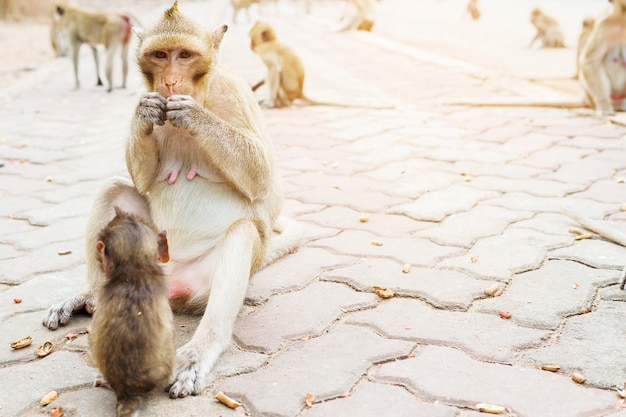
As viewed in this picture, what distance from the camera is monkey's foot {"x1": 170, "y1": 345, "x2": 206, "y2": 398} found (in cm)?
230

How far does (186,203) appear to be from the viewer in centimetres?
289

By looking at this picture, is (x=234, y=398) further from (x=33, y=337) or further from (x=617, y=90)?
(x=617, y=90)

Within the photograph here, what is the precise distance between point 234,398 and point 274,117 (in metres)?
5.16

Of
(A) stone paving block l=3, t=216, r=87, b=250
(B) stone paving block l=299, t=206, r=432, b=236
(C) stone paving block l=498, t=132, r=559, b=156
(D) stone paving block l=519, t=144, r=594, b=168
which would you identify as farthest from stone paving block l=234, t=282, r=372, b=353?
(C) stone paving block l=498, t=132, r=559, b=156

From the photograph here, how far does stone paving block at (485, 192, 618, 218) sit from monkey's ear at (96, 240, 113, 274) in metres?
2.69

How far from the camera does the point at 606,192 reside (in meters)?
4.41

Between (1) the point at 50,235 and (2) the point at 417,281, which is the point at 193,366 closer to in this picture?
(2) the point at 417,281

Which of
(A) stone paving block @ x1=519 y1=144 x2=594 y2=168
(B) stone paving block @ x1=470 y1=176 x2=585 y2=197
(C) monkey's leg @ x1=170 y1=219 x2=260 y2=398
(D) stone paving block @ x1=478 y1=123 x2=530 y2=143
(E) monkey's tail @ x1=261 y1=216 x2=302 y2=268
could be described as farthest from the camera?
(D) stone paving block @ x1=478 y1=123 x2=530 y2=143

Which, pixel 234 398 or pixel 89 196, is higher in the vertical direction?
pixel 234 398

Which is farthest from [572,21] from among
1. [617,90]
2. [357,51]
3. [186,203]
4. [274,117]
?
[186,203]

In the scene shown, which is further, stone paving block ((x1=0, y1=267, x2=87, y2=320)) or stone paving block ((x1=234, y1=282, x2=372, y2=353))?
stone paving block ((x1=0, y1=267, x2=87, y2=320))

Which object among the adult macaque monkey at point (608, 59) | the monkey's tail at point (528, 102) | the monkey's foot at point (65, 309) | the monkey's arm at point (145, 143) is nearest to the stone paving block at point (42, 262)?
the monkey's foot at point (65, 309)

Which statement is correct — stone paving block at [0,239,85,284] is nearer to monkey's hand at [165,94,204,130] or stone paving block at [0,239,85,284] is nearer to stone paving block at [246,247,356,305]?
stone paving block at [246,247,356,305]

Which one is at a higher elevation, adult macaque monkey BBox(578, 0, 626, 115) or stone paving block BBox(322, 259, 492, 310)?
adult macaque monkey BBox(578, 0, 626, 115)
